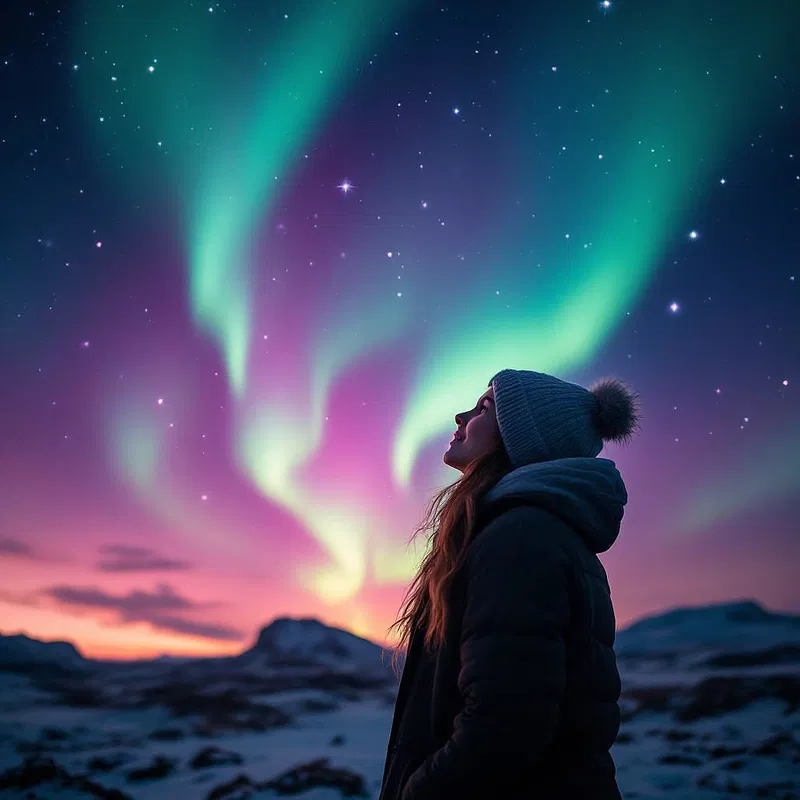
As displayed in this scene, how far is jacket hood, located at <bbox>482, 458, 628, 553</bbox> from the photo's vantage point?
1.64m

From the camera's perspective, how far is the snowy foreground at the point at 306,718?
8906 mm

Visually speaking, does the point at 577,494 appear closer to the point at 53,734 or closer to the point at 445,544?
the point at 445,544

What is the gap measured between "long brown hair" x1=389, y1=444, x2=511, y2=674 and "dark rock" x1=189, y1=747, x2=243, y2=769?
9827mm

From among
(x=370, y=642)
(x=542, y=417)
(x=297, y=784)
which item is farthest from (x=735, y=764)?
(x=370, y=642)

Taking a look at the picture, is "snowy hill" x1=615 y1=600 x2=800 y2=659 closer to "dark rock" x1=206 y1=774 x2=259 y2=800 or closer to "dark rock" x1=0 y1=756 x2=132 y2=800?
"dark rock" x1=206 y1=774 x2=259 y2=800

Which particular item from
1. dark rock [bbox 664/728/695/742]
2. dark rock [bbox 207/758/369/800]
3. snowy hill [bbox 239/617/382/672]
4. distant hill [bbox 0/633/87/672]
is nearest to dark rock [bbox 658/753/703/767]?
dark rock [bbox 664/728/695/742]

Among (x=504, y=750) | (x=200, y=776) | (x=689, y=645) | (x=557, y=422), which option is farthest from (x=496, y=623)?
(x=689, y=645)

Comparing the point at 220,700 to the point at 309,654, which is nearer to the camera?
the point at 220,700

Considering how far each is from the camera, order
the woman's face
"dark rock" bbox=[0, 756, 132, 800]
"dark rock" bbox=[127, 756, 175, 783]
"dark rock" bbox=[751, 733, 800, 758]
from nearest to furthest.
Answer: the woman's face, "dark rock" bbox=[0, 756, 132, 800], "dark rock" bbox=[751, 733, 800, 758], "dark rock" bbox=[127, 756, 175, 783]

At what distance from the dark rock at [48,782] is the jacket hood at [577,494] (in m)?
9.79

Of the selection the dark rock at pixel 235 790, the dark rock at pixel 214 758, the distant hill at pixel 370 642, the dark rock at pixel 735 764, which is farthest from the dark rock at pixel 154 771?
the dark rock at pixel 735 764

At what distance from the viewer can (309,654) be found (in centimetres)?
1727

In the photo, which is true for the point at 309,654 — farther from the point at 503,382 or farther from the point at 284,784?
the point at 503,382

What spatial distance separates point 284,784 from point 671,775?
580 cm
